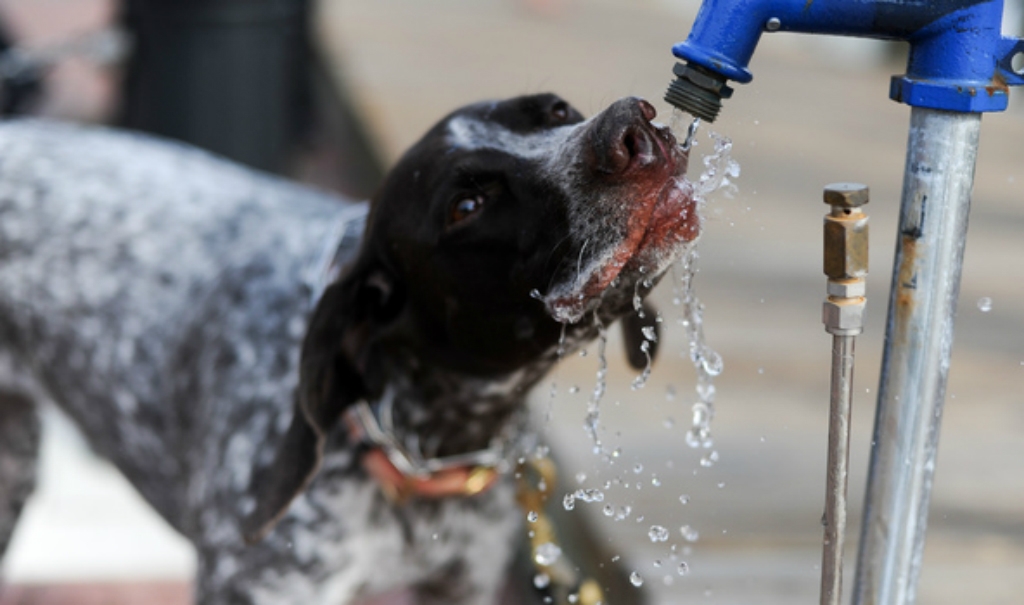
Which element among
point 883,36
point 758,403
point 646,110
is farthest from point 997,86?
point 758,403

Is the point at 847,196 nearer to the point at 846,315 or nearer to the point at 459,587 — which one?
the point at 846,315

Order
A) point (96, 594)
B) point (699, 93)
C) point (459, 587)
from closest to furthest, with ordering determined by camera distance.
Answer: point (699, 93)
point (459, 587)
point (96, 594)

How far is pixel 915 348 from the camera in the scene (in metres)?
1.43

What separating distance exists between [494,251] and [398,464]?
558mm

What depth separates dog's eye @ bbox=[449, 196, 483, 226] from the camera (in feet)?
6.37

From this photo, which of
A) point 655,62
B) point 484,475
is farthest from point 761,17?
point 655,62

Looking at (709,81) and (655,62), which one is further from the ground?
(709,81)

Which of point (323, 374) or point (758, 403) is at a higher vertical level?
point (323, 374)

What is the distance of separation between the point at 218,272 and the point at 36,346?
0.50 metres

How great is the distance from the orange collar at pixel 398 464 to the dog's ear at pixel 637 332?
1.27ft

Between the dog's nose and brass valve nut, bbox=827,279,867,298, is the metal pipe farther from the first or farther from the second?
the dog's nose

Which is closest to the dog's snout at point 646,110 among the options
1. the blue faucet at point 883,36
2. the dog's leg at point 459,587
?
the blue faucet at point 883,36

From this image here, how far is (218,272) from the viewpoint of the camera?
2805mm

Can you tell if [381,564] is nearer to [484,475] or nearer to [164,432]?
[484,475]
